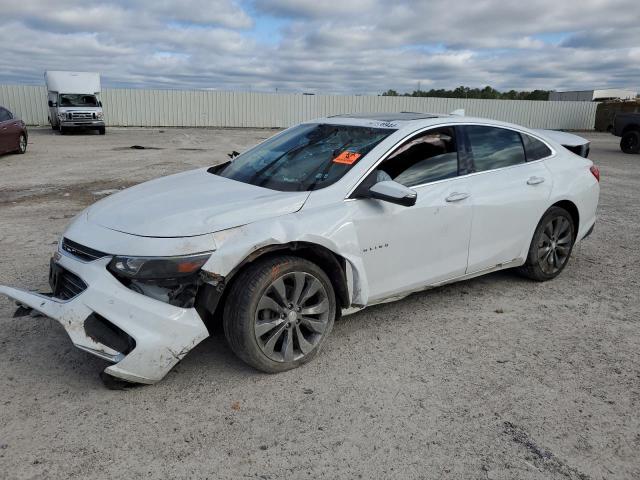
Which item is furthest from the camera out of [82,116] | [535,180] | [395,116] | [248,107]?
[248,107]

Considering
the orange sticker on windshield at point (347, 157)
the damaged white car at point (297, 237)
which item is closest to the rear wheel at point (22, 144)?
the damaged white car at point (297, 237)

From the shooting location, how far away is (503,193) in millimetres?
4379

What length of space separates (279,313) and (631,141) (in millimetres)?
21064

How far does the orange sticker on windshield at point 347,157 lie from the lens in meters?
3.76

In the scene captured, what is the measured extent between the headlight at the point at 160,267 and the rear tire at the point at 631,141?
2115 cm

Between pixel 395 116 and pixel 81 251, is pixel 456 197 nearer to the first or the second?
pixel 395 116

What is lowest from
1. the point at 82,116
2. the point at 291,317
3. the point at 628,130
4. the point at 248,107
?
the point at 291,317

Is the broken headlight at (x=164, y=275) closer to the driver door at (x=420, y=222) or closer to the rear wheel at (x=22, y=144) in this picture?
the driver door at (x=420, y=222)

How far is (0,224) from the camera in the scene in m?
7.26

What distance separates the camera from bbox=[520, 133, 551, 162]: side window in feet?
15.8

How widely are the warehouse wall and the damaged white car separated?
31.8 m

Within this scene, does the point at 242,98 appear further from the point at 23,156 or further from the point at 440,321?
the point at 440,321

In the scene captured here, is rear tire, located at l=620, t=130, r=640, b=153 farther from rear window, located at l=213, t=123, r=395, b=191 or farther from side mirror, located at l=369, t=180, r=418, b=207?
side mirror, located at l=369, t=180, r=418, b=207

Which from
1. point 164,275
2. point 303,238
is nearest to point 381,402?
point 303,238
